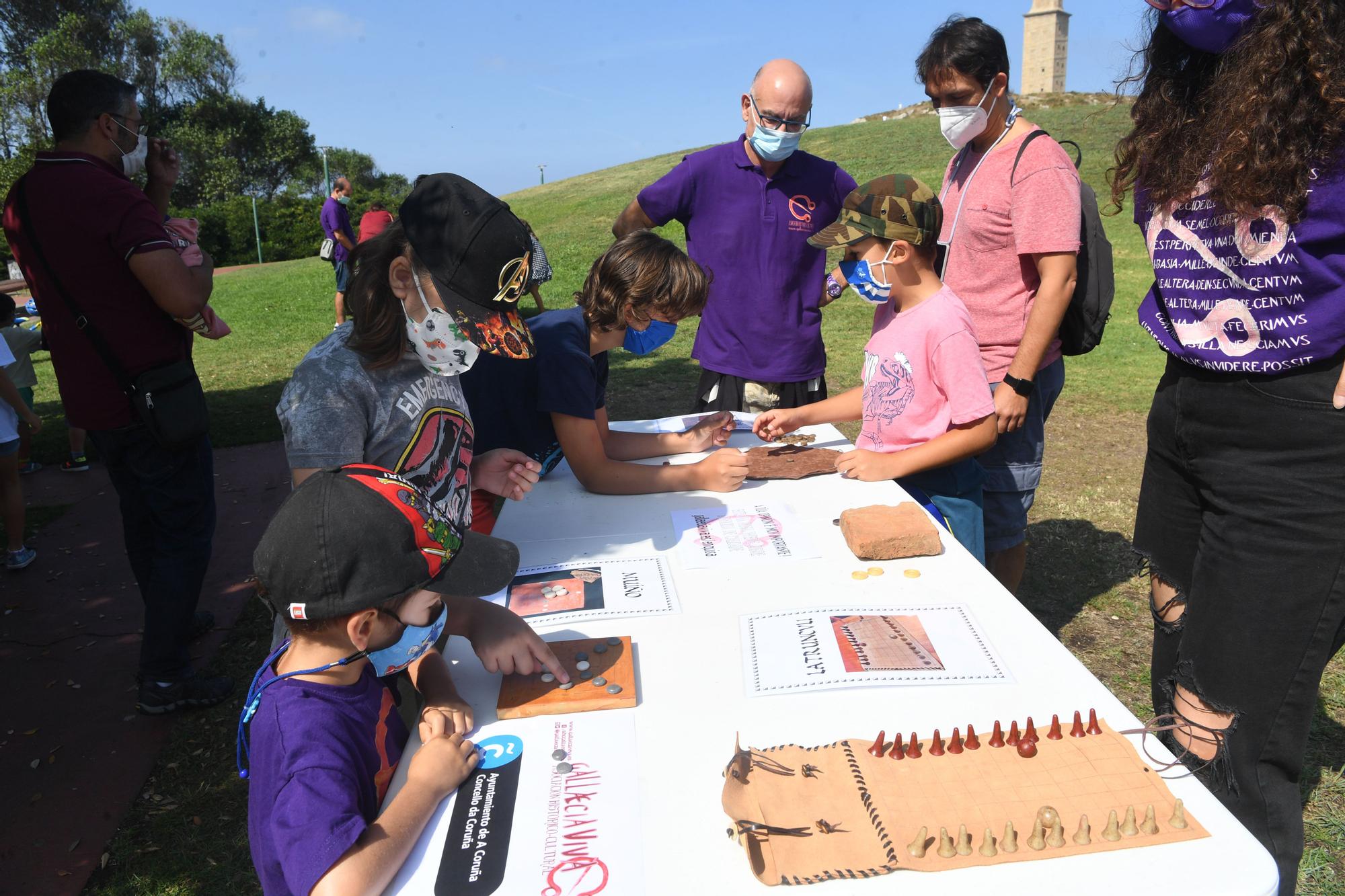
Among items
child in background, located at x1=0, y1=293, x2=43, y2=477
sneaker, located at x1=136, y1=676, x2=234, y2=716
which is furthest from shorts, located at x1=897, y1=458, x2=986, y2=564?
child in background, located at x1=0, y1=293, x2=43, y2=477

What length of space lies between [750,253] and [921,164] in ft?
63.2

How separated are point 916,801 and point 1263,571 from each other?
0.87 meters

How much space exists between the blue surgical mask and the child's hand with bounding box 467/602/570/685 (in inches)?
5.9

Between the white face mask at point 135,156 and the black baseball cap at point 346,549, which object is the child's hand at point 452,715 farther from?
the white face mask at point 135,156

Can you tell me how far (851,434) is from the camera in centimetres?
632

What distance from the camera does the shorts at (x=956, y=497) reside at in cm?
244

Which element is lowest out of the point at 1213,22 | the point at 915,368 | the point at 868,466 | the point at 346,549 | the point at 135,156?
the point at 868,466

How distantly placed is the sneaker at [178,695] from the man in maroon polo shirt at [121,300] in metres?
0.17

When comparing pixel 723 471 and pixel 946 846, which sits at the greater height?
pixel 723 471

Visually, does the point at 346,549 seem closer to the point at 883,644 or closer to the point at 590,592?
the point at 590,592

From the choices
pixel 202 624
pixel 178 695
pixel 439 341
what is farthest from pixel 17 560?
pixel 439 341

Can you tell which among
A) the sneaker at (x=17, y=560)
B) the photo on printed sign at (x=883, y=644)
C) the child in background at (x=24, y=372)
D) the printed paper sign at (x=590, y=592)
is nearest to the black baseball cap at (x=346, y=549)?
the printed paper sign at (x=590, y=592)

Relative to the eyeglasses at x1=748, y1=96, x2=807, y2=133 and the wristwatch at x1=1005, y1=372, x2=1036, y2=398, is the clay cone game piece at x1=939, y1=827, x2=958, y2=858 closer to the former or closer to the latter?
the wristwatch at x1=1005, y1=372, x2=1036, y2=398

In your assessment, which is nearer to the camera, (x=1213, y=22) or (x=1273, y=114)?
(x=1273, y=114)
